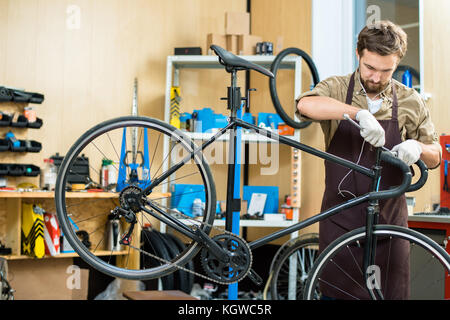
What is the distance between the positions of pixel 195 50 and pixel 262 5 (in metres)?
0.81

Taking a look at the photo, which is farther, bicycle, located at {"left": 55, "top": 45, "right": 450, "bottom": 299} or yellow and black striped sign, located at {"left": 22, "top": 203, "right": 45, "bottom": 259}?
yellow and black striped sign, located at {"left": 22, "top": 203, "right": 45, "bottom": 259}

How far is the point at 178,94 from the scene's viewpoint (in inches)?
151

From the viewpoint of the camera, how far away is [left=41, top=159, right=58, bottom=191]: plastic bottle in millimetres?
3437

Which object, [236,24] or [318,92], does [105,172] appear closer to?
[236,24]

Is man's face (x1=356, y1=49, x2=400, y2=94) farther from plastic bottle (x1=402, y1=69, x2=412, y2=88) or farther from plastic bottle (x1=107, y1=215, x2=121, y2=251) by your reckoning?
plastic bottle (x1=107, y1=215, x2=121, y2=251)

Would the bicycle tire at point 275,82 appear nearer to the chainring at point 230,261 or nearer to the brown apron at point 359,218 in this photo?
the brown apron at point 359,218

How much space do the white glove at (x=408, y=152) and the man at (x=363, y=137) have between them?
0.09 meters

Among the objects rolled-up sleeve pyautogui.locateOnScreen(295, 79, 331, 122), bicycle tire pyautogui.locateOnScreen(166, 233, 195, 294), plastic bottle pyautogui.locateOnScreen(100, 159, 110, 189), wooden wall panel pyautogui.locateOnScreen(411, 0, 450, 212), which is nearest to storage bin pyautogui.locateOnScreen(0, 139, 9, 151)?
plastic bottle pyautogui.locateOnScreen(100, 159, 110, 189)

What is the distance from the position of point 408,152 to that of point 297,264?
1936mm

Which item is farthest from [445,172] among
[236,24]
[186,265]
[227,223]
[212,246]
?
[236,24]

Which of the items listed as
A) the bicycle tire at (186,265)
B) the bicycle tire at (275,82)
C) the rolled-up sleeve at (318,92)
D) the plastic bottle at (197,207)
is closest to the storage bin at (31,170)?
the bicycle tire at (186,265)

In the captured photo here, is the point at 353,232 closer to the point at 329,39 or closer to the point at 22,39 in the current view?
the point at 329,39

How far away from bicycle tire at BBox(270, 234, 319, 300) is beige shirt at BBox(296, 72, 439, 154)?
1296 millimetres

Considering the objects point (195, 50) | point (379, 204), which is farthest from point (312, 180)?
point (379, 204)
